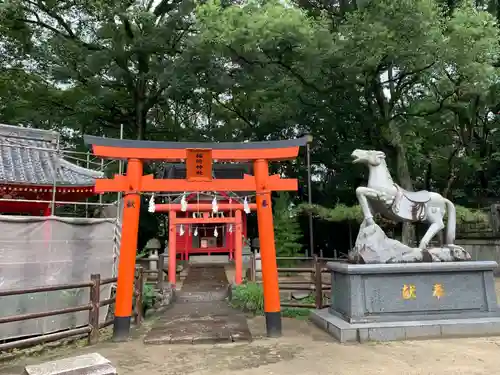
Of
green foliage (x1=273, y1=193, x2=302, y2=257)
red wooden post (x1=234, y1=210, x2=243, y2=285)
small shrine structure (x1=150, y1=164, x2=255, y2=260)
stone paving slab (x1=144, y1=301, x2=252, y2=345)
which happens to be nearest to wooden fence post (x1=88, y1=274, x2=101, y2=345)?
stone paving slab (x1=144, y1=301, x2=252, y2=345)

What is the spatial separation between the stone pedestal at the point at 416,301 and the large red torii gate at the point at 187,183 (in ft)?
4.61

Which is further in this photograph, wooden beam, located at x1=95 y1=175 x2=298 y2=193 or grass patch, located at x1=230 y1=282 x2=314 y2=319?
grass patch, located at x1=230 y1=282 x2=314 y2=319

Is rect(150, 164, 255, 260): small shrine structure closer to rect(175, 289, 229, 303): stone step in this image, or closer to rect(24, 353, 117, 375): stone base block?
rect(175, 289, 229, 303): stone step

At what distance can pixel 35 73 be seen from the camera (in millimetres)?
23188

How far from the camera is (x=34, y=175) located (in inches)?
475

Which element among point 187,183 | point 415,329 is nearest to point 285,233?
point 187,183

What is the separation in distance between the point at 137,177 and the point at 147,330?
3.23 metres

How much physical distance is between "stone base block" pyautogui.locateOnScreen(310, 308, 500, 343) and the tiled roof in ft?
27.9

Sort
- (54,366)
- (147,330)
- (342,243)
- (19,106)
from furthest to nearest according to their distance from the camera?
(342,243) < (19,106) < (147,330) < (54,366)

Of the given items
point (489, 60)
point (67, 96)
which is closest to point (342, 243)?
point (489, 60)

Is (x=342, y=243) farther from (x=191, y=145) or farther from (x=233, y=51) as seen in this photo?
(x=191, y=145)

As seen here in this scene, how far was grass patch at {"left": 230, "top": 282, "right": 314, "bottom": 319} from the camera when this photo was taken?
392 inches

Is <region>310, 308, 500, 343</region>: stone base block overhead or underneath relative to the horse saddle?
underneath

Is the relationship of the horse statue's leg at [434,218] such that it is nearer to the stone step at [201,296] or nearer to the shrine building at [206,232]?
the stone step at [201,296]
